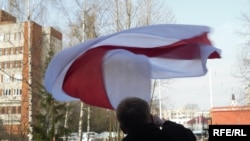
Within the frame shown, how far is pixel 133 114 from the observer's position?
2.99 metres

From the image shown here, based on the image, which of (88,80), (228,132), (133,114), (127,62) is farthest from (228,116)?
(133,114)

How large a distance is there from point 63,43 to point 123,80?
2037cm

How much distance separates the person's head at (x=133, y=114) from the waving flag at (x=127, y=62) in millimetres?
1290

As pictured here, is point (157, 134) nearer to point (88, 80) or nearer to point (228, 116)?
point (88, 80)

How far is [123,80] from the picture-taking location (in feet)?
15.3

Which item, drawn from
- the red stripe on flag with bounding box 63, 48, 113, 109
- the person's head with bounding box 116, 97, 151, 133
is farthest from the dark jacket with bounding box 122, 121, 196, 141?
the red stripe on flag with bounding box 63, 48, 113, 109

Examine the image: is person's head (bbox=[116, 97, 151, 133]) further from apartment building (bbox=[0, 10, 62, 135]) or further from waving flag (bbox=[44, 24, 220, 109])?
apartment building (bbox=[0, 10, 62, 135])

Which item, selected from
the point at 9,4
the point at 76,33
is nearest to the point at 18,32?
the point at 9,4

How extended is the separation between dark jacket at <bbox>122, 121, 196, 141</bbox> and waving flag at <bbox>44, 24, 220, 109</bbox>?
1343 millimetres

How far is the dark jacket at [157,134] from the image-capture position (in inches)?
113

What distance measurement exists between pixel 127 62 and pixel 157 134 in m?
1.80

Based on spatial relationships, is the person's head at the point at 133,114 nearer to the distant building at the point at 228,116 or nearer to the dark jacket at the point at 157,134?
the dark jacket at the point at 157,134

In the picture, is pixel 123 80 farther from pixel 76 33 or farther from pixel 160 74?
pixel 76 33

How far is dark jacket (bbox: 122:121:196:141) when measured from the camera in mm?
2879
